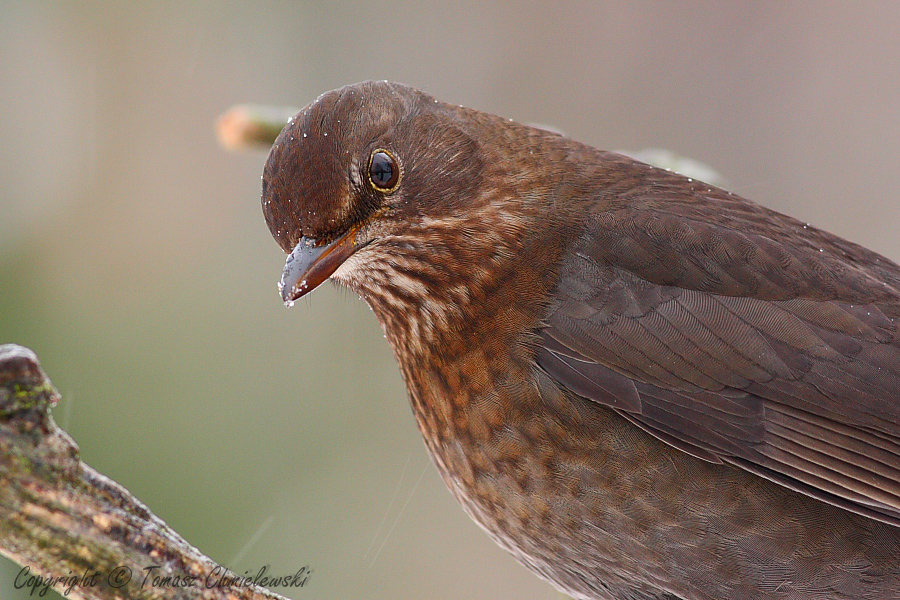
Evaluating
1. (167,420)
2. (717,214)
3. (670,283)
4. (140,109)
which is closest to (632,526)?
(670,283)

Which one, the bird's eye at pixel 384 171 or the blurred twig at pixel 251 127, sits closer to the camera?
the bird's eye at pixel 384 171

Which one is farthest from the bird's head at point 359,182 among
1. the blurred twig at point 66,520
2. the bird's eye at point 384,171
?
the blurred twig at point 66,520

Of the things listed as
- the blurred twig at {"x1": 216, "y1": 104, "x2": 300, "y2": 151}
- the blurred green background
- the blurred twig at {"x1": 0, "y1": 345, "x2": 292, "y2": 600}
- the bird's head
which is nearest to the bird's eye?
the bird's head

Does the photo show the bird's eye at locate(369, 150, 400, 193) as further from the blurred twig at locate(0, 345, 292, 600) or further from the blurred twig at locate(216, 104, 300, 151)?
the blurred twig at locate(0, 345, 292, 600)

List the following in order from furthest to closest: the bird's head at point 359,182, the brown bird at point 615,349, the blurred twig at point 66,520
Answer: the bird's head at point 359,182 < the brown bird at point 615,349 < the blurred twig at point 66,520

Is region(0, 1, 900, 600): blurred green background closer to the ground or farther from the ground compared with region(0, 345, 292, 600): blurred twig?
farther from the ground

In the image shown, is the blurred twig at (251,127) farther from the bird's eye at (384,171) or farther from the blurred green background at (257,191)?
the blurred green background at (257,191)

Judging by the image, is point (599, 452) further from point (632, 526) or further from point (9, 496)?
point (9, 496)
